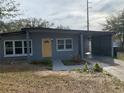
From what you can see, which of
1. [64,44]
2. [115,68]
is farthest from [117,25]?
[115,68]

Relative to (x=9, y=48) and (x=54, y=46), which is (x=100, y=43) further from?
(x=9, y=48)

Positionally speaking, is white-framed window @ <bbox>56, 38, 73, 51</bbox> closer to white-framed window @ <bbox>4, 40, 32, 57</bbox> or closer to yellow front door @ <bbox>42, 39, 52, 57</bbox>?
yellow front door @ <bbox>42, 39, 52, 57</bbox>

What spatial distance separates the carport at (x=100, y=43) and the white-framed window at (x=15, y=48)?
639 centimetres

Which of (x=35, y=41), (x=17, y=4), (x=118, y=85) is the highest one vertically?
(x=17, y=4)

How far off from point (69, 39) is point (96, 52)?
773 centimetres

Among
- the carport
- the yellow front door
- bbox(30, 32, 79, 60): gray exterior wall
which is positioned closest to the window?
bbox(30, 32, 79, 60): gray exterior wall

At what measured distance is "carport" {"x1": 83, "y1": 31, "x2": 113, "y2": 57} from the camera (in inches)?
1067

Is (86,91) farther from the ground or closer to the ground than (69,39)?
closer to the ground

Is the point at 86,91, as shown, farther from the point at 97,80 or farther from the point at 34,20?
the point at 34,20

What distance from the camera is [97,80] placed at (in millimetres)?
11977

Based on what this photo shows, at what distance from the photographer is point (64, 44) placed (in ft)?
82.6

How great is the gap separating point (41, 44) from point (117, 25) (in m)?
27.6

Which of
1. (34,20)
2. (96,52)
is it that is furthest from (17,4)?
(34,20)

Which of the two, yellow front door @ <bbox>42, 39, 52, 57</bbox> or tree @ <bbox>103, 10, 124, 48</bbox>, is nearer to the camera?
yellow front door @ <bbox>42, 39, 52, 57</bbox>
